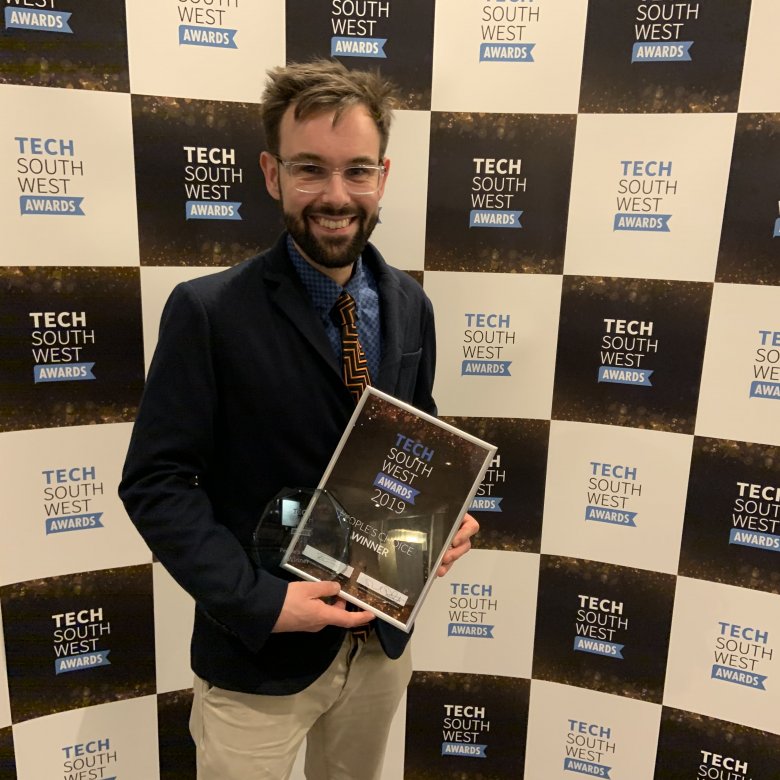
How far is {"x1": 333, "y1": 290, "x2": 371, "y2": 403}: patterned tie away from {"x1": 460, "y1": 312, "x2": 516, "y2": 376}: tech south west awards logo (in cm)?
59

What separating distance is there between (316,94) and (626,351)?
1.03m

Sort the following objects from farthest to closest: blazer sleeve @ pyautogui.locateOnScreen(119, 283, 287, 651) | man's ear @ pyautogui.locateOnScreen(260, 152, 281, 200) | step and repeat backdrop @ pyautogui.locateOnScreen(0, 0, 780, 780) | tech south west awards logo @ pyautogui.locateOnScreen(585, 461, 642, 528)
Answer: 1. tech south west awards logo @ pyautogui.locateOnScreen(585, 461, 642, 528)
2. step and repeat backdrop @ pyautogui.locateOnScreen(0, 0, 780, 780)
3. man's ear @ pyautogui.locateOnScreen(260, 152, 281, 200)
4. blazer sleeve @ pyautogui.locateOnScreen(119, 283, 287, 651)

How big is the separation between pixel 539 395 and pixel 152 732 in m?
1.41

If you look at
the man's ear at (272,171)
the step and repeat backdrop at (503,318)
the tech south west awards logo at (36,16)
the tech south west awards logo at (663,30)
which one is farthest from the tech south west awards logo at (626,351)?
the tech south west awards logo at (36,16)

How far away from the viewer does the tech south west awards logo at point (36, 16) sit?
1392mm

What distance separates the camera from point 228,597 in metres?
1.05

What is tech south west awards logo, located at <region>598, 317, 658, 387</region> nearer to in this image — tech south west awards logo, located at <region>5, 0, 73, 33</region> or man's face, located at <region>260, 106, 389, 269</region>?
man's face, located at <region>260, 106, 389, 269</region>

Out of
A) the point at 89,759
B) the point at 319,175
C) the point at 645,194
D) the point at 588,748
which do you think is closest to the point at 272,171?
the point at 319,175

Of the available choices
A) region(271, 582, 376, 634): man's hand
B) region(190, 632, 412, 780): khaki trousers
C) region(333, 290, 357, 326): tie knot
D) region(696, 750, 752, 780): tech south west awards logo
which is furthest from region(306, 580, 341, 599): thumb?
region(696, 750, 752, 780): tech south west awards logo

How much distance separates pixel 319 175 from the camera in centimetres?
112

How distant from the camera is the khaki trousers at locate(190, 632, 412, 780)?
1.21 metres

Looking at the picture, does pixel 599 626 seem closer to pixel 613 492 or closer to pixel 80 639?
pixel 613 492

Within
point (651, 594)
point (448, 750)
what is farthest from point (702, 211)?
point (448, 750)

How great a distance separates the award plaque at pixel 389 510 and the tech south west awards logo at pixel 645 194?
824 mm
